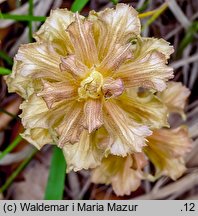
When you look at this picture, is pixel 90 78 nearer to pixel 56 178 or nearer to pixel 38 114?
pixel 38 114

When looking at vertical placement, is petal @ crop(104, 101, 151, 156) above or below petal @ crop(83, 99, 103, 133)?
below

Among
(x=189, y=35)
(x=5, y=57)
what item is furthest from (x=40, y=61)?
(x=189, y=35)

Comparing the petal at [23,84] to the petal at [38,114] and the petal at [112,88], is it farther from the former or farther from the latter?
the petal at [112,88]

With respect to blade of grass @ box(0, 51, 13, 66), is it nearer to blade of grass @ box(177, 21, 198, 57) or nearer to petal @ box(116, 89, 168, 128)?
petal @ box(116, 89, 168, 128)

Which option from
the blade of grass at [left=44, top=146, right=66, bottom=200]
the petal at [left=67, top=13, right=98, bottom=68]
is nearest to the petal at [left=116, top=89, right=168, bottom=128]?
the petal at [left=67, top=13, right=98, bottom=68]

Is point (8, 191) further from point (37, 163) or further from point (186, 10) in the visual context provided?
point (186, 10)

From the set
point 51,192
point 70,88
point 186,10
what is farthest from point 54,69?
point 186,10

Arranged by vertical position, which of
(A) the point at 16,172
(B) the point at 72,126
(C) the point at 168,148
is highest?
(B) the point at 72,126
